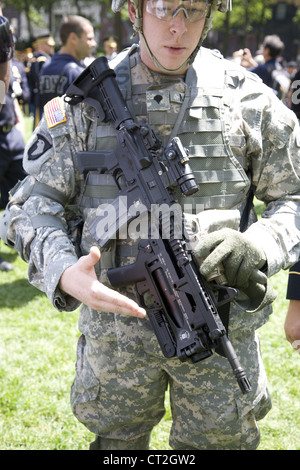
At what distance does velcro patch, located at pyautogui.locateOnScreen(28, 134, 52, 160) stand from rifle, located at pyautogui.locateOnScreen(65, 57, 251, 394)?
150mm

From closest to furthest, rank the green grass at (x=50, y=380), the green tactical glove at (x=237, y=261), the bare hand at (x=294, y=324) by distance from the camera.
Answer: the green tactical glove at (x=237, y=261) < the bare hand at (x=294, y=324) < the green grass at (x=50, y=380)

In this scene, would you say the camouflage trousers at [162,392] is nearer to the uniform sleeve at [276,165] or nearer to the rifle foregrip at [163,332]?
→ the rifle foregrip at [163,332]

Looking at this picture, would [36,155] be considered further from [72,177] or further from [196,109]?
[196,109]

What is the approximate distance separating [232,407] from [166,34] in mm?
1336

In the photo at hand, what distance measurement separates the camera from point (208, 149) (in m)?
1.91

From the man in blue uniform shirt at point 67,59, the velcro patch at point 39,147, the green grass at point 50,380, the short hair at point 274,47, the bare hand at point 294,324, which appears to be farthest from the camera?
the short hair at point 274,47

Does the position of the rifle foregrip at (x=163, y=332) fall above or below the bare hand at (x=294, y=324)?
above

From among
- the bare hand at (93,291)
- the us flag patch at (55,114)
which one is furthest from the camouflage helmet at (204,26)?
the bare hand at (93,291)

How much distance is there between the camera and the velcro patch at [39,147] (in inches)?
76.5

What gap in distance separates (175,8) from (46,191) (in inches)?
29.9

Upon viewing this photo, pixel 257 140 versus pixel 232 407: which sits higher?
pixel 257 140

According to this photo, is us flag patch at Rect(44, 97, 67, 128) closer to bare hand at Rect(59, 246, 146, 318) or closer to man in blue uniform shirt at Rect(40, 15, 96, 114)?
bare hand at Rect(59, 246, 146, 318)

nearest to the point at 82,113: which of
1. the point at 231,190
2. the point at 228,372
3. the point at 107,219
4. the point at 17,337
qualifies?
the point at 107,219

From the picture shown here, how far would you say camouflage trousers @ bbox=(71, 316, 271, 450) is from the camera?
1979mm
